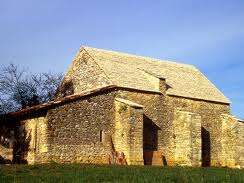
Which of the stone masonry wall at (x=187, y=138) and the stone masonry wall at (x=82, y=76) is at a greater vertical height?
the stone masonry wall at (x=82, y=76)

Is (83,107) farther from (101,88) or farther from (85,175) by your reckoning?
(85,175)

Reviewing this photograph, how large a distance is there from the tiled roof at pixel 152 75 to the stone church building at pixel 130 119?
0.23ft

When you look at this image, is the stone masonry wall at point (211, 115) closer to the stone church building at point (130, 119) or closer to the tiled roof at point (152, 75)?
the stone church building at point (130, 119)

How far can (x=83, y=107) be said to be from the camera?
29031 mm

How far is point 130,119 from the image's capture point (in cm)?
2845

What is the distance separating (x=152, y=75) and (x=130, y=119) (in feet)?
17.9

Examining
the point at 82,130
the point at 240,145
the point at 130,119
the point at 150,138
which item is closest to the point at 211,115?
the point at 240,145

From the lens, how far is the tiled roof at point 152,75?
31.8 metres

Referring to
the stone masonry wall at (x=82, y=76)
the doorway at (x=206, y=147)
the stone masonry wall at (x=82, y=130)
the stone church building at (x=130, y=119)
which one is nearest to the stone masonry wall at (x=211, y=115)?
the stone church building at (x=130, y=119)

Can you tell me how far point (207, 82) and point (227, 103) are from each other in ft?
10.4

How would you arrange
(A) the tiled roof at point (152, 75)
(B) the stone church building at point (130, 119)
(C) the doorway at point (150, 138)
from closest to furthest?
(B) the stone church building at point (130, 119) → (C) the doorway at point (150, 138) → (A) the tiled roof at point (152, 75)

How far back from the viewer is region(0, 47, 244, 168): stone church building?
2816cm

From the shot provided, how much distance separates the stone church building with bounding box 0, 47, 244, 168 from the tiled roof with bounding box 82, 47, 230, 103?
2.8 inches

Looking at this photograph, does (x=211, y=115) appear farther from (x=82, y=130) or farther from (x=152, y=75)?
(x=82, y=130)
